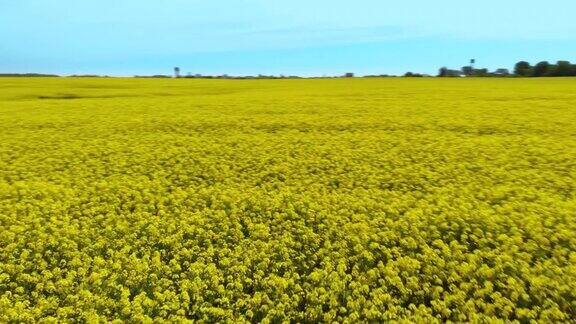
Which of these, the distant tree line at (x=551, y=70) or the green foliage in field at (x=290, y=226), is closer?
the green foliage in field at (x=290, y=226)

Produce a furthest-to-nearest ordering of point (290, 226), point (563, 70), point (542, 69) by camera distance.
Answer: point (542, 69), point (563, 70), point (290, 226)

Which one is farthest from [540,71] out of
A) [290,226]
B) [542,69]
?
[290,226]

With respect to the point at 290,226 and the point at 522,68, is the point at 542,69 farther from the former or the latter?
the point at 290,226

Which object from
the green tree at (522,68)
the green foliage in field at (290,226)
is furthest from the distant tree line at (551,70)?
the green foliage in field at (290,226)

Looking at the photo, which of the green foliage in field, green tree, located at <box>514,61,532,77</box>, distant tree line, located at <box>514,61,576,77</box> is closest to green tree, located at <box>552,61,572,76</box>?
distant tree line, located at <box>514,61,576,77</box>

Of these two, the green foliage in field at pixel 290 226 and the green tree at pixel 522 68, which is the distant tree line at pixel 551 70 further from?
the green foliage in field at pixel 290 226

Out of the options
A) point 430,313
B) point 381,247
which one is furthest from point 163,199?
point 430,313

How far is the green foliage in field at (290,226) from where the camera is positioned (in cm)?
827

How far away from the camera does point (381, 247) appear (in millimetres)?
9914

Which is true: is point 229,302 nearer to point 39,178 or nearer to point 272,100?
point 39,178

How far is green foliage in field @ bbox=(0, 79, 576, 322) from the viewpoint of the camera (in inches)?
326

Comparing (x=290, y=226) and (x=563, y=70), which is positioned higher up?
(x=290, y=226)

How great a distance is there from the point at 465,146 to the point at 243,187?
9.50m

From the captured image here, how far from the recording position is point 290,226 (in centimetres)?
1106
